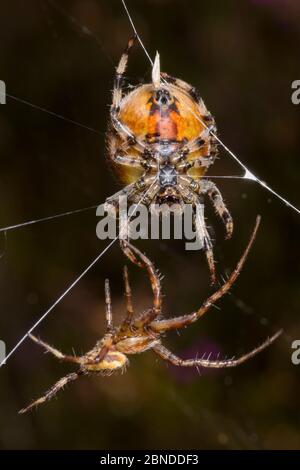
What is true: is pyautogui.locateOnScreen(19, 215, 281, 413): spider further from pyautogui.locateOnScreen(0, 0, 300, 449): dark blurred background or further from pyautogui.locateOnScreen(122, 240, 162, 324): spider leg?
pyautogui.locateOnScreen(0, 0, 300, 449): dark blurred background

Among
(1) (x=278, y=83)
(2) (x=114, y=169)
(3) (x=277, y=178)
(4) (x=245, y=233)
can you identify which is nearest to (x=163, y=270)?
(4) (x=245, y=233)

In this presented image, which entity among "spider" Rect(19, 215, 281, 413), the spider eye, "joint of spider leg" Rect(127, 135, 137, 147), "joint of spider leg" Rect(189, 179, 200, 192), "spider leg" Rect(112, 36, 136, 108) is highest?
"spider leg" Rect(112, 36, 136, 108)

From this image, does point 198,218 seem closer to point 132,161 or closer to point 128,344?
point 132,161

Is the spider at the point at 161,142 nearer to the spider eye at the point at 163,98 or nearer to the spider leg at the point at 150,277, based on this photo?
the spider eye at the point at 163,98

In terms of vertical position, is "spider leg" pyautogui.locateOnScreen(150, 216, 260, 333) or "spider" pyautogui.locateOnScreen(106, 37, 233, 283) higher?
"spider" pyautogui.locateOnScreen(106, 37, 233, 283)

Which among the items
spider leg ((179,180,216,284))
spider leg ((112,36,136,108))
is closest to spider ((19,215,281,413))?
spider leg ((179,180,216,284))
